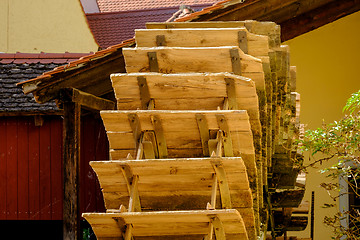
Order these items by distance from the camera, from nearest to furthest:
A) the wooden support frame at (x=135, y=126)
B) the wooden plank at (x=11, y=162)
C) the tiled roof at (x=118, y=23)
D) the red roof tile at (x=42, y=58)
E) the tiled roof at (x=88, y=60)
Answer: the wooden support frame at (x=135, y=126), the tiled roof at (x=88, y=60), the wooden plank at (x=11, y=162), the red roof tile at (x=42, y=58), the tiled roof at (x=118, y=23)

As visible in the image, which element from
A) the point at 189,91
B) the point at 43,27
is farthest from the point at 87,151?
the point at 43,27

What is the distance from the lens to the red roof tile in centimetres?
1301

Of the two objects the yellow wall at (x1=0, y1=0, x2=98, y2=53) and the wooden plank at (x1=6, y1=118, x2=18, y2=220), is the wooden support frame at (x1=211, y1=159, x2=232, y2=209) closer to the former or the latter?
the wooden plank at (x1=6, y1=118, x2=18, y2=220)

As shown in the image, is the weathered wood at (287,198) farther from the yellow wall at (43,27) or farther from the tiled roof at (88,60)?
the yellow wall at (43,27)

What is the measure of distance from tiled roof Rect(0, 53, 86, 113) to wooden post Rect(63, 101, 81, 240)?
6.43 feet

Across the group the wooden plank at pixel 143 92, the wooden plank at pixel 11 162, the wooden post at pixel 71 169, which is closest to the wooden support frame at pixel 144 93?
the wooden plank at pixel 143 92

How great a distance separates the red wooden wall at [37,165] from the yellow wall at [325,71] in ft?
10.8

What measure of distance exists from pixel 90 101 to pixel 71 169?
1.00m

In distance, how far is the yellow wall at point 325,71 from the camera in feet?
38.8

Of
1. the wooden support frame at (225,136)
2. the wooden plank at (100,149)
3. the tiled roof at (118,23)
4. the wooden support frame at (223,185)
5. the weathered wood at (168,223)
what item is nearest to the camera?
the weathered wood at (168,223)

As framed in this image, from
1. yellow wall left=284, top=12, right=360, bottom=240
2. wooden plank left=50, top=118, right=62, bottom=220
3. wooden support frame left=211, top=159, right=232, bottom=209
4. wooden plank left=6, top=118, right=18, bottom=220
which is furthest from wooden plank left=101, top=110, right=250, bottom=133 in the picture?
wooden plank left=6, top=118, right=18, bottom=220

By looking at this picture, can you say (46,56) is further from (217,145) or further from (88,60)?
(217,145)

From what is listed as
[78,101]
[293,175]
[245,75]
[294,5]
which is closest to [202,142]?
[245,75]

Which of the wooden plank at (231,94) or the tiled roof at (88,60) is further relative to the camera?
the tiled roof at (88,60)
